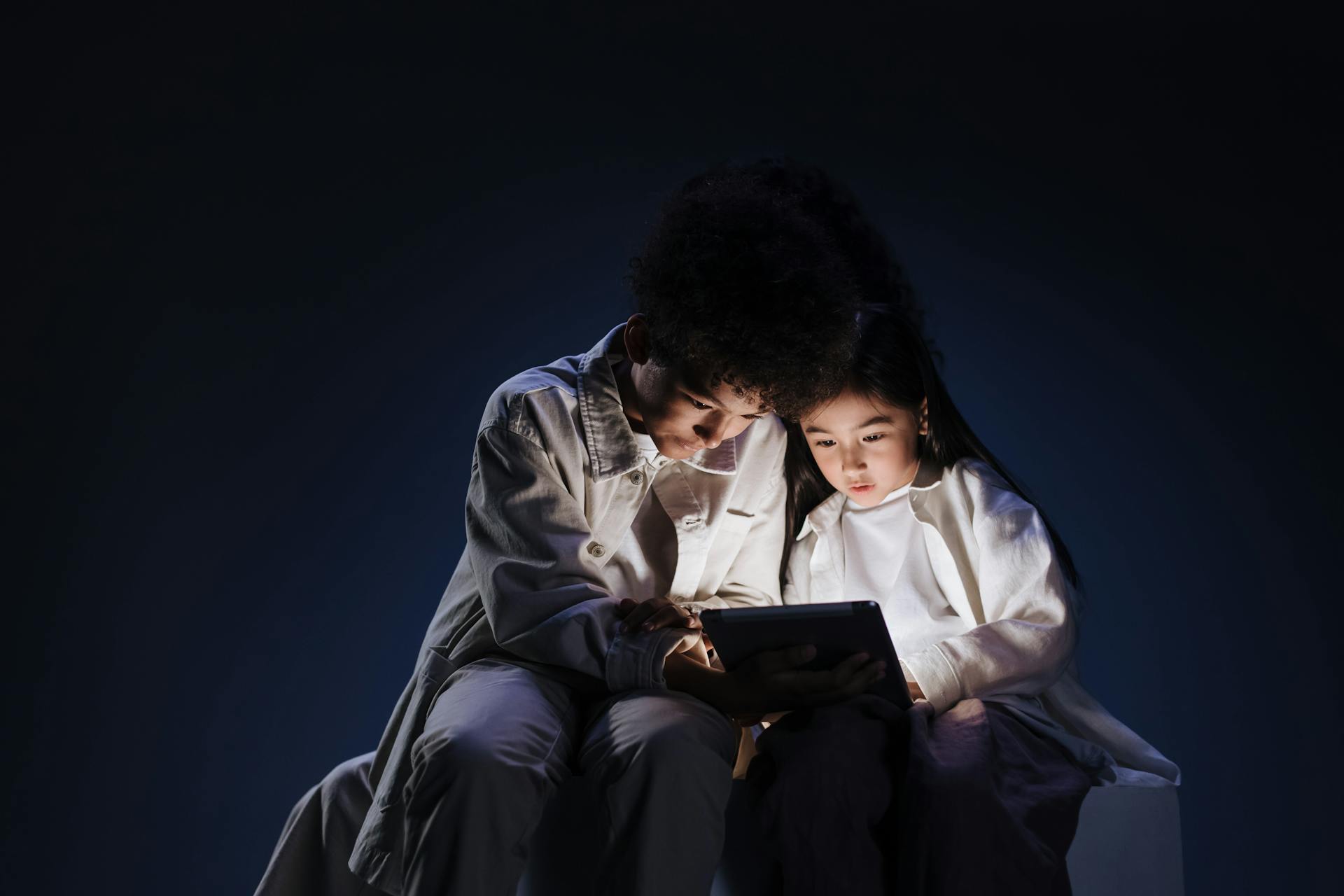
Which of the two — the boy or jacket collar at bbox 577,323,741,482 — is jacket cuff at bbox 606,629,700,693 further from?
jacket collar at bbox 577,323,741,482

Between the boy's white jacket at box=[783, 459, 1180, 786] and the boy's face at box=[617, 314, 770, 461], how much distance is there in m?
0.29

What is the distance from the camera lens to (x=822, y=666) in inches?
45.7

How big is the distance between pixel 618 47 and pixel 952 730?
140 centimetres

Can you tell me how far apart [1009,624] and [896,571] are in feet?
0.84

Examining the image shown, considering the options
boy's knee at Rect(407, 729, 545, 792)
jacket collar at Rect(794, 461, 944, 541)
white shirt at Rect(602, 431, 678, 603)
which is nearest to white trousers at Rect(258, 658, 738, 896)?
boy's knee at Rect(407, 729, 545, 792)

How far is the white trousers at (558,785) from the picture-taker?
990 mm

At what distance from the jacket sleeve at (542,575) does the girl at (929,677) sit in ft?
0.56

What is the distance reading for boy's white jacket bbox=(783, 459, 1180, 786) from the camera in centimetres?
127

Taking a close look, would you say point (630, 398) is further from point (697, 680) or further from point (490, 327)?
point (490, 327)

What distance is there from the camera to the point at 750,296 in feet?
4.02

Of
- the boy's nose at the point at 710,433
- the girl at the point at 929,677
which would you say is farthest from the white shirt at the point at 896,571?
the boy's nose at the point at 710,433

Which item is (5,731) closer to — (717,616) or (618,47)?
(717,616)

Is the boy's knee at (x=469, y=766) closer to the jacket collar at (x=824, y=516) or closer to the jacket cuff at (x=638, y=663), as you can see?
the jacket cuff at (x=638, y=663)

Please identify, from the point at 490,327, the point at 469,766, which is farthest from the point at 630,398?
the point at 490,327
